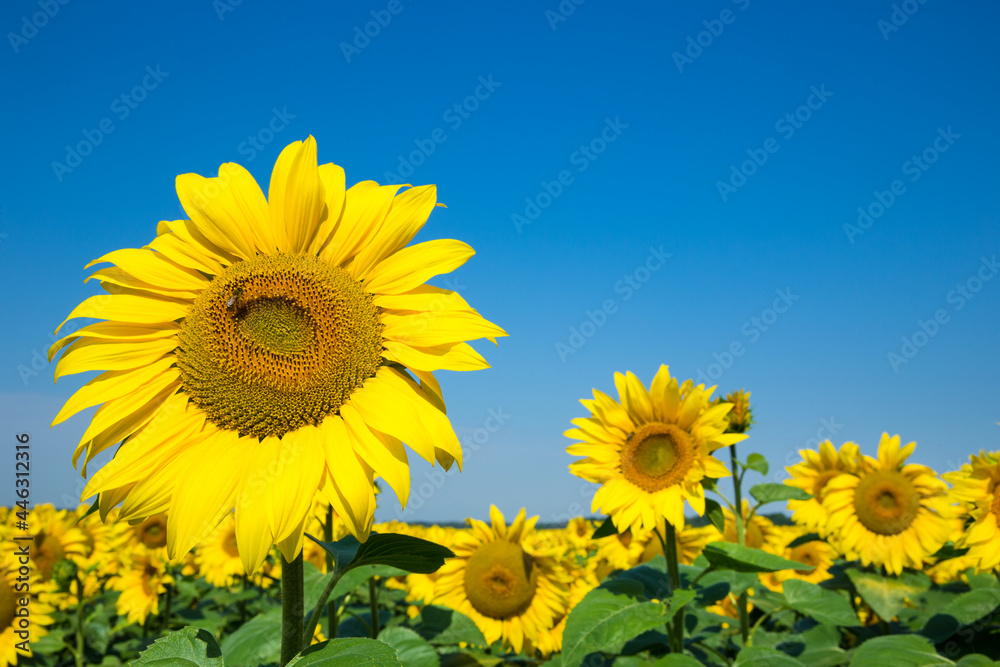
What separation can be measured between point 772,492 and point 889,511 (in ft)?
5.82

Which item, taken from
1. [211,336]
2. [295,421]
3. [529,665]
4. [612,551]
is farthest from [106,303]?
[612,551]

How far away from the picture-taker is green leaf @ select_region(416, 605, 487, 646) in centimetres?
442

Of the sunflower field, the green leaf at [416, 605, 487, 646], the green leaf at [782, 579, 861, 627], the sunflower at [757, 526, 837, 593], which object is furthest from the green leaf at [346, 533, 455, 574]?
the sunflower at [757, 526, 837, 593]

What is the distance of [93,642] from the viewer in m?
7.48

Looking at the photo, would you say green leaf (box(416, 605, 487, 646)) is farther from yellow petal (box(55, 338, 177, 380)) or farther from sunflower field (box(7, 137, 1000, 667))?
yellow petal (box(55, 338, 177, 380))

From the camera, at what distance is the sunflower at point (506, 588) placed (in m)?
5.82

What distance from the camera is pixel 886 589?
5.89 metres

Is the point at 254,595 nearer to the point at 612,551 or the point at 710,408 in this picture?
the point at 612,551

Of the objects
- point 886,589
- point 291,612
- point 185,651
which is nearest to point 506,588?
point 886,589

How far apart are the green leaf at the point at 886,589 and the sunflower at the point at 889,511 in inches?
4.7

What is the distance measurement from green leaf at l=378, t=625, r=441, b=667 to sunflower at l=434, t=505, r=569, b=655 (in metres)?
2.29

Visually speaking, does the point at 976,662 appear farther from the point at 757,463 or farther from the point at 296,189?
the point at 296,189

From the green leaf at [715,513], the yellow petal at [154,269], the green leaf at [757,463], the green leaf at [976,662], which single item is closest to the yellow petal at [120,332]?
the yellow petal at [154,269]

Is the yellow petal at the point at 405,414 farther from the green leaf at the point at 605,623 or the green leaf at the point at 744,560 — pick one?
the green leaf at the point at 744,560
